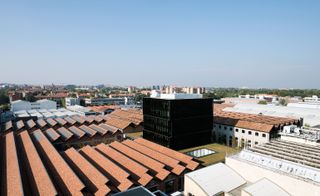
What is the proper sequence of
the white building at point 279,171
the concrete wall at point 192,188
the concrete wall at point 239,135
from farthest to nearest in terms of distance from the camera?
the concrete wall at point 239,135, the concrete wall at point 192,188, the white building at point 279,171

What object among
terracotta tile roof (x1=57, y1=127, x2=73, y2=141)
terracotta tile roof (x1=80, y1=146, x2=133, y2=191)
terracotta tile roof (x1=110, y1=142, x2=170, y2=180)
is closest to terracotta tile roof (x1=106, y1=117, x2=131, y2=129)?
terracotta tile roof (x1=57, y1=127, x2=73, y2=141)

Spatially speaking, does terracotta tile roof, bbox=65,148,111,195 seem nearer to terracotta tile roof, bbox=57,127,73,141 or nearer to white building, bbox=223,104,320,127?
terracotta tile roof, bbox=57,127,73,141

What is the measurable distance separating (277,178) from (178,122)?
2289 centimetres

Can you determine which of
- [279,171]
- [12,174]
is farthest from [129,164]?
[279,171]

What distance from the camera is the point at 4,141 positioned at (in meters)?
47.6

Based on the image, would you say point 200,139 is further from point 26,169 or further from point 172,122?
point 26,169

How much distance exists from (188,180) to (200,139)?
2174cm

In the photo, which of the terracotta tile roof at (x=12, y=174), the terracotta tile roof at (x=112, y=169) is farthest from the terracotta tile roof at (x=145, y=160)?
the terracotta tile roof at (x=12, y=174)

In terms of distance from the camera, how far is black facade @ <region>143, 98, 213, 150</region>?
151ft

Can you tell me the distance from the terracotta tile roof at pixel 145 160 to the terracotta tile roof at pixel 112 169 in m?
4.63

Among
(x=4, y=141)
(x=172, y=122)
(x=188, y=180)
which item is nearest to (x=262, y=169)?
(x=188, y=180)

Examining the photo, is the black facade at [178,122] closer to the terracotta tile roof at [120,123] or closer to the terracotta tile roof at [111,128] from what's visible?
the terracotta tile roof at [120,123]

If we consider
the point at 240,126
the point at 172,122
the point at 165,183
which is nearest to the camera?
the point at 165,183

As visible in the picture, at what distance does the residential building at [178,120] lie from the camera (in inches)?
1807
